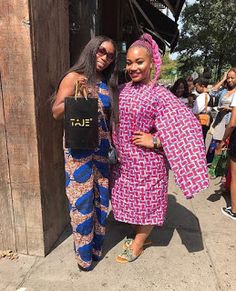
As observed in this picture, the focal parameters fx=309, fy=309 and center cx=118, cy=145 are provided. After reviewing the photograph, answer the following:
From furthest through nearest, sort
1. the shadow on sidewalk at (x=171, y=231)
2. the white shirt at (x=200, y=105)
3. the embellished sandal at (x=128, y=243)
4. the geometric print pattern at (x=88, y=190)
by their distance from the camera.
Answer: the white shirt at (x=200, y=105) < the shadow on sidewalk at (x=171, y=231) < the embellished sandal at (x=128, y=243) < the geometric print pattern at (x=88, y=190)

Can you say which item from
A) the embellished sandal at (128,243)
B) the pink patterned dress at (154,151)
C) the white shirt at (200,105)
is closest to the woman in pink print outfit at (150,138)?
the pink patterned dress at (154,151)

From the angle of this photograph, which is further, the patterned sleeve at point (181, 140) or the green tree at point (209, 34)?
the green tree at point (209, 34)

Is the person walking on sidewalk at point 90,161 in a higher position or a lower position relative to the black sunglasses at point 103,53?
lower

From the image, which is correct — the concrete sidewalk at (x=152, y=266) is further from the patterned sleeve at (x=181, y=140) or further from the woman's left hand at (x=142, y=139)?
the woman's left hand at (x=142, y=139)

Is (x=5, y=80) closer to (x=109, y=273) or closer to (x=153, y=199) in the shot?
(x=153, y=199)

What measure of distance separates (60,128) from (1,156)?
1.72 ft

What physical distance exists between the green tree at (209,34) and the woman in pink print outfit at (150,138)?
19.0 meters

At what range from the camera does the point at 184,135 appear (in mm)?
2141

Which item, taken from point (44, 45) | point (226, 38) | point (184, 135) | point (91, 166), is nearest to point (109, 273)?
point (91, 166)

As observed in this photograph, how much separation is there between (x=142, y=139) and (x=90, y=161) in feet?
1.28

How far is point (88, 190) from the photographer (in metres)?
2.12

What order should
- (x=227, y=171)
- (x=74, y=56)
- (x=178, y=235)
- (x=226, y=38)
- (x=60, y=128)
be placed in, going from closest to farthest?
(x=60, y=128), (x=178, y=235), (x=74, y=56), (x=227, y=171), (x=226, y=38)

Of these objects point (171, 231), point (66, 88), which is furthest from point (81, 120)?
point (171, 231)

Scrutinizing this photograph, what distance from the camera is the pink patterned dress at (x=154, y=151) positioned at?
2117 mm
